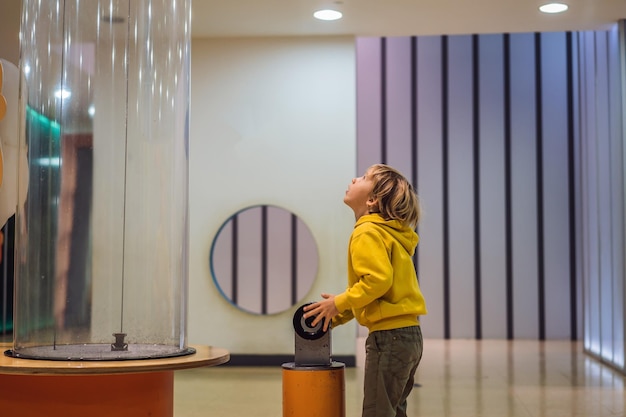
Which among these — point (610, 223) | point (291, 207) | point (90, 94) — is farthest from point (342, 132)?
point (90, 94)

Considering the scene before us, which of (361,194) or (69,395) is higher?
(361,194)

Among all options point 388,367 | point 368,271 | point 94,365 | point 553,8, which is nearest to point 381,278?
point 368,271

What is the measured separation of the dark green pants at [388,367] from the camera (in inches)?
111

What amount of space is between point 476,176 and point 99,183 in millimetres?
6818

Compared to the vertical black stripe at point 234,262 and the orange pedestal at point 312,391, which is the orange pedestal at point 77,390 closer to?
the orange pedestal at point 312,391

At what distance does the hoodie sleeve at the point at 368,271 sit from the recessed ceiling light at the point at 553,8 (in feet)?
11.8

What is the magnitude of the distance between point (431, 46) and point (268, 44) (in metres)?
3.16

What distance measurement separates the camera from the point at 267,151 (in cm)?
664

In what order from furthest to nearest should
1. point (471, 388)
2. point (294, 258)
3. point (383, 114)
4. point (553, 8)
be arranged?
point (383, 114)
point (294, 258)
point (553, 8)
point (471, 388)

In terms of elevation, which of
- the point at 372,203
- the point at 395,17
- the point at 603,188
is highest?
the point at 395,17

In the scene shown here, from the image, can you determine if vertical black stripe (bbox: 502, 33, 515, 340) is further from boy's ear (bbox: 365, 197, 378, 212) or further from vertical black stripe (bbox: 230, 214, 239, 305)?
boy's ear (bbox: 365, 197, 378, 212)

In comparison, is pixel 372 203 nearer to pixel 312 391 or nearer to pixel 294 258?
pixel 312 391

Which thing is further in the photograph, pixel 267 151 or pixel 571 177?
pixel 571 177

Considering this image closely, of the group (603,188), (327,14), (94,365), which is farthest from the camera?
(603,188)
